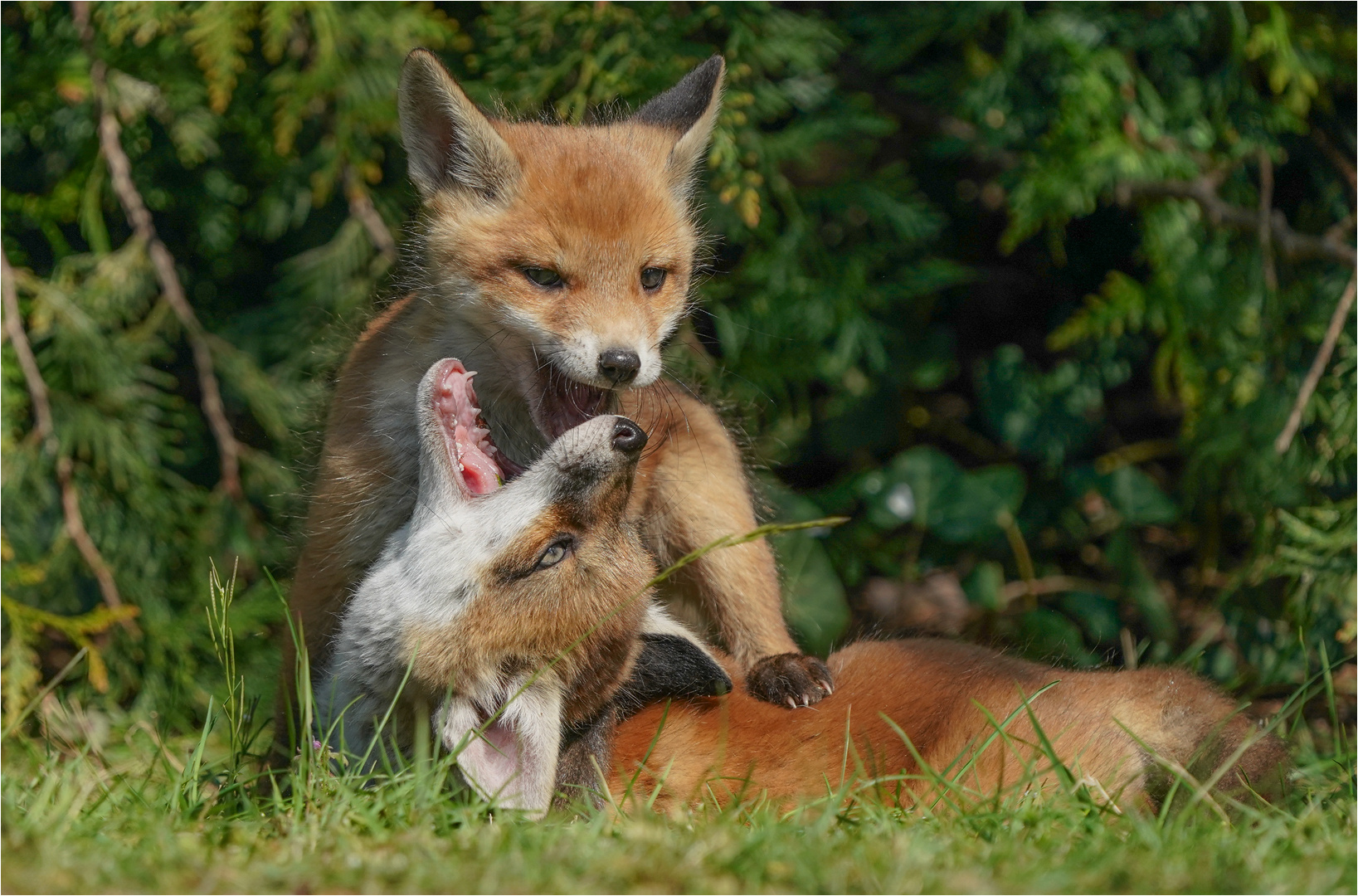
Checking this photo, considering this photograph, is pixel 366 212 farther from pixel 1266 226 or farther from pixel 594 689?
pixel 1266 226

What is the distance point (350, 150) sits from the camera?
4152mm

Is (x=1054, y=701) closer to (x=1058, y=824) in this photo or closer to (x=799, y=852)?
(x=1058, y=824)

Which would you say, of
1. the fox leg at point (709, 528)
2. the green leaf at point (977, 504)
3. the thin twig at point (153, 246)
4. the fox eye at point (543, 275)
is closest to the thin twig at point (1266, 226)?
the green leaf at point (977, 504)

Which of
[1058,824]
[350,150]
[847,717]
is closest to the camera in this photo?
[1058,824]

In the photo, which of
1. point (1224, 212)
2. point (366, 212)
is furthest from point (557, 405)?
point (1224, 212)

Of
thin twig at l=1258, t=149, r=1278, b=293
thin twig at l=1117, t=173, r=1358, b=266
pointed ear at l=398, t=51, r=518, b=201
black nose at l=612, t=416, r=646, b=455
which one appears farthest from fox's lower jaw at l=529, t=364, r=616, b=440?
thin twig at l=1258, t=149, r=1278, b=293

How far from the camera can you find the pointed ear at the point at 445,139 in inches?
126

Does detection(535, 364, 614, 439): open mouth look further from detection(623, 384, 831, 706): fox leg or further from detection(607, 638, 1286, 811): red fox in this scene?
detection(607, 638, 1286, 811): red fox

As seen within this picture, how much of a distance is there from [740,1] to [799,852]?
3156mm

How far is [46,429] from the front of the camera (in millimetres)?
3830

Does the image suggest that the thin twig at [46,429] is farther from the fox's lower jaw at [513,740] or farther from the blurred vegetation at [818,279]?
the fox's lower jaw at [513,740]

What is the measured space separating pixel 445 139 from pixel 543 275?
569 mm

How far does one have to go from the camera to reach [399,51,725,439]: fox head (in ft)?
9.82

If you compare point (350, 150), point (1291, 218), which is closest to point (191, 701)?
point (350, 150)
